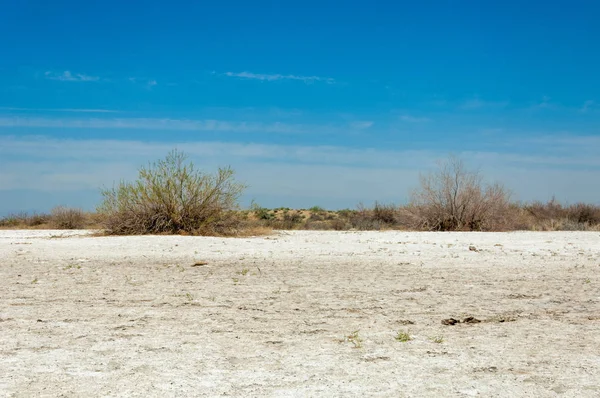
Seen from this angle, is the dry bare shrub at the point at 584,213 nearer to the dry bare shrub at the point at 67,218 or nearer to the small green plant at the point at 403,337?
the dry bare shrub at the point at 67,218

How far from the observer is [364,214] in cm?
Answer: 3656

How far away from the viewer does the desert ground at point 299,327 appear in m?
5.61

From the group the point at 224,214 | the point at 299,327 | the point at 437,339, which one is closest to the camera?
the point at 437,339

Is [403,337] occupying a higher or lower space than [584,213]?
lower

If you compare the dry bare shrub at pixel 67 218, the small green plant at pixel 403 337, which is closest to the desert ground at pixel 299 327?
the small green plant at pixel 403 337

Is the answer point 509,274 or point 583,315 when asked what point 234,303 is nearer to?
point 583,315

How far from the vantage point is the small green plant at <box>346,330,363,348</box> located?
7.00 meters

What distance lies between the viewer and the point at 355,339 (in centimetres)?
726

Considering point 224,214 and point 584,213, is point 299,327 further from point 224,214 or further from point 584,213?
point 584,213

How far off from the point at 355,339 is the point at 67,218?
1098 inches

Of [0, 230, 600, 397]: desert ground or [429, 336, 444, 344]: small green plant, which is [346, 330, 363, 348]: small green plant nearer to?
[0, 230, 600, 397]: desert ground

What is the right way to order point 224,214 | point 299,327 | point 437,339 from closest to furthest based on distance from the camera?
point 437,339 < point 299,327 < point 224,214

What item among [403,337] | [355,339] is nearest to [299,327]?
[355,339]

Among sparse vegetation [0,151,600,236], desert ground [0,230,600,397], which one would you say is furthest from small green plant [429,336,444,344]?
sparse vegetation [0,151,600,236]
